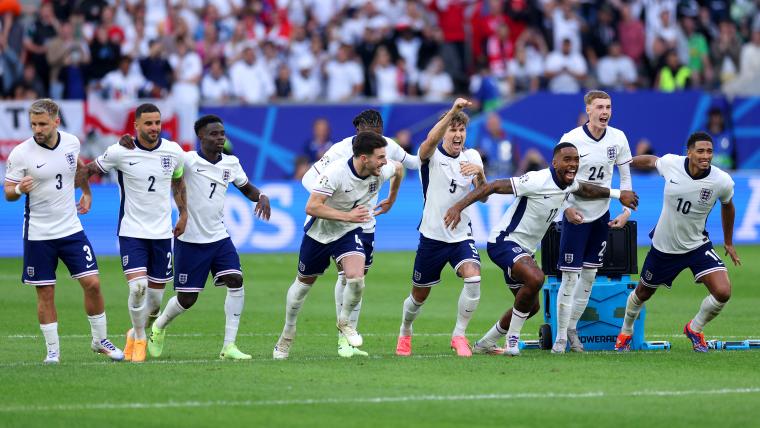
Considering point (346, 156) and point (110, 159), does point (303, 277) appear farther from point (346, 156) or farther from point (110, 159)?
point (110, 159)

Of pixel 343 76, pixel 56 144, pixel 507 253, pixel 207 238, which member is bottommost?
pixel 507 253

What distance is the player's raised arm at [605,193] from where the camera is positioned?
571 inches

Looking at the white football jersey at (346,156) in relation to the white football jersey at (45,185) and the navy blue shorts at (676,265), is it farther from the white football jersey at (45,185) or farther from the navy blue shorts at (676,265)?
the navy blue shorts at (676,265)

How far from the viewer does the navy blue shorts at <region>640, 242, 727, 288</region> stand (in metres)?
14.8

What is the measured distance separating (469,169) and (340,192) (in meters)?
1.44

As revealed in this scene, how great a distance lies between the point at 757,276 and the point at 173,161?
12.2 m

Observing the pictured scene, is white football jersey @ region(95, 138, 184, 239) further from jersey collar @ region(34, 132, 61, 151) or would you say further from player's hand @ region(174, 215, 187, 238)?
jersey collar @ region(34, 132, 61, 151)

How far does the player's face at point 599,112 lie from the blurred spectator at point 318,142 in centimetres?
1389

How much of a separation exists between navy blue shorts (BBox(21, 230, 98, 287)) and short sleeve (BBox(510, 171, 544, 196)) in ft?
13.8

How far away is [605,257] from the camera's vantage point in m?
15.4

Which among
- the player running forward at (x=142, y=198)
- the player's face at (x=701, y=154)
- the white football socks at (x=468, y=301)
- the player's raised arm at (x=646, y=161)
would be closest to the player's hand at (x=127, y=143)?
the player running forward at (x=142, y=198)

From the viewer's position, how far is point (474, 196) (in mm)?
14078

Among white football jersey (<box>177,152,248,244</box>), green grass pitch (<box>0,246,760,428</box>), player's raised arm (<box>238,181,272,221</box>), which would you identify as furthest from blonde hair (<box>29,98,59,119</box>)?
green grass pitch (<box>0,246,760,428</box>)

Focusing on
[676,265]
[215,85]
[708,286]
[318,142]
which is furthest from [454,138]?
[215,85]
